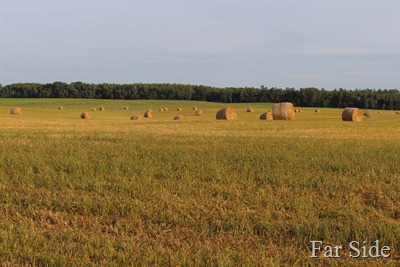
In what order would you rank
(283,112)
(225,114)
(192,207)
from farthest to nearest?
(225,114) → (283,112) → (192,207)

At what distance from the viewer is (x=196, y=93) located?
11775 centimetres

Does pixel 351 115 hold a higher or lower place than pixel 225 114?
higher

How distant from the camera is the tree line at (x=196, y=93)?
97.5 meters

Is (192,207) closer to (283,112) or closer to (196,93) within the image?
(283,112)

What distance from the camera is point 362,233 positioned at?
6277 millimetres

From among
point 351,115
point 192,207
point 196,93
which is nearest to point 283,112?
point 351,115

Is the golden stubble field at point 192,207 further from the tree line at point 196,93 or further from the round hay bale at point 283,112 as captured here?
the tree line at point 196,93

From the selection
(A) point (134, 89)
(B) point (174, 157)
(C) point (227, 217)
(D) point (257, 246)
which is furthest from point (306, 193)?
(A) point (134, 89)

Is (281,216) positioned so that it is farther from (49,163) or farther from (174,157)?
(49,163)

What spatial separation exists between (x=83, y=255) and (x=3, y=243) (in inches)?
43.6

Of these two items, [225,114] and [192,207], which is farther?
[225,114]

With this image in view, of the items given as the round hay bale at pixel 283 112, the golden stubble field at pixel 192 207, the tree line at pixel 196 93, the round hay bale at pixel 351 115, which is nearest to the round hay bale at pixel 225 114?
the round hay bale at pixel 283 112

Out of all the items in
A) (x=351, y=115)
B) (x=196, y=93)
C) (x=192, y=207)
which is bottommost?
(x=192, y=207)

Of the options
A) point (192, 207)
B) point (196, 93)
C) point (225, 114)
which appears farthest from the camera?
point (196, 93)
